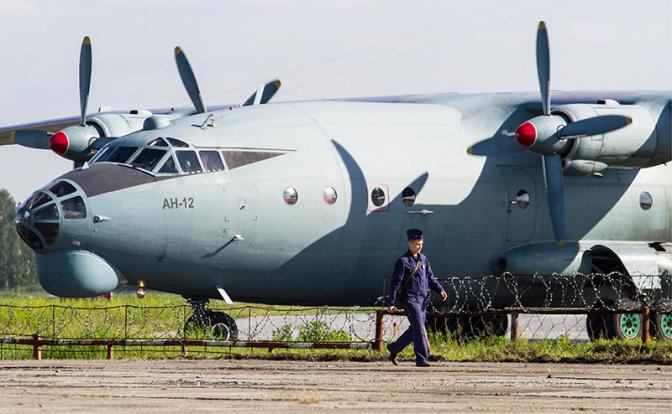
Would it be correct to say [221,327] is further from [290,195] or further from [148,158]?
[148,158]

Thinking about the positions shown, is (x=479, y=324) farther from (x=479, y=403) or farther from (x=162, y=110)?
(x=479, y=403)

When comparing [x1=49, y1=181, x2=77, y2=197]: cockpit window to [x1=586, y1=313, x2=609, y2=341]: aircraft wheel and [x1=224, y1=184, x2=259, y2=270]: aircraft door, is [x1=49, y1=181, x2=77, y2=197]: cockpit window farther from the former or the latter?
[x1=586, y1=313, x2=609, y2=341]: aircraft wheel

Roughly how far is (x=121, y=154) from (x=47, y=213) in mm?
1949

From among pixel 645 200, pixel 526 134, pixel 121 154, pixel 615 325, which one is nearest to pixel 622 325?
pixel 615 325

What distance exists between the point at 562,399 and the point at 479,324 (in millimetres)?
14889

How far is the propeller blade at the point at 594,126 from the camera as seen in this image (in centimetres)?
2419

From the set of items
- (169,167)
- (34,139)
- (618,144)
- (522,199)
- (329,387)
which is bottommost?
(329,387)

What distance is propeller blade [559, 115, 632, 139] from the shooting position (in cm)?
2419

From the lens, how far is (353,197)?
939 inches

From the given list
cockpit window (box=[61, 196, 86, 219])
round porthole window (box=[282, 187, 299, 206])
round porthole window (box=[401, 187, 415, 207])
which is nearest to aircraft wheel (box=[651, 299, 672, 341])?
round porthole window (box=[401, 187, 415, 207])

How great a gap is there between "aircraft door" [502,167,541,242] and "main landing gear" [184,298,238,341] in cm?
558

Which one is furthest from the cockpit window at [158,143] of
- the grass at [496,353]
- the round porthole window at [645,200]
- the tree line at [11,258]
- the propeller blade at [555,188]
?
the tree line at [11,258]

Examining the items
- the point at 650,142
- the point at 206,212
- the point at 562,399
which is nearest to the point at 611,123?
the point at 650,142

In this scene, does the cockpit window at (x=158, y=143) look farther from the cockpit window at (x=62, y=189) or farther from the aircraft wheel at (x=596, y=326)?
the aircraft wheel at (x=596, y=326)
